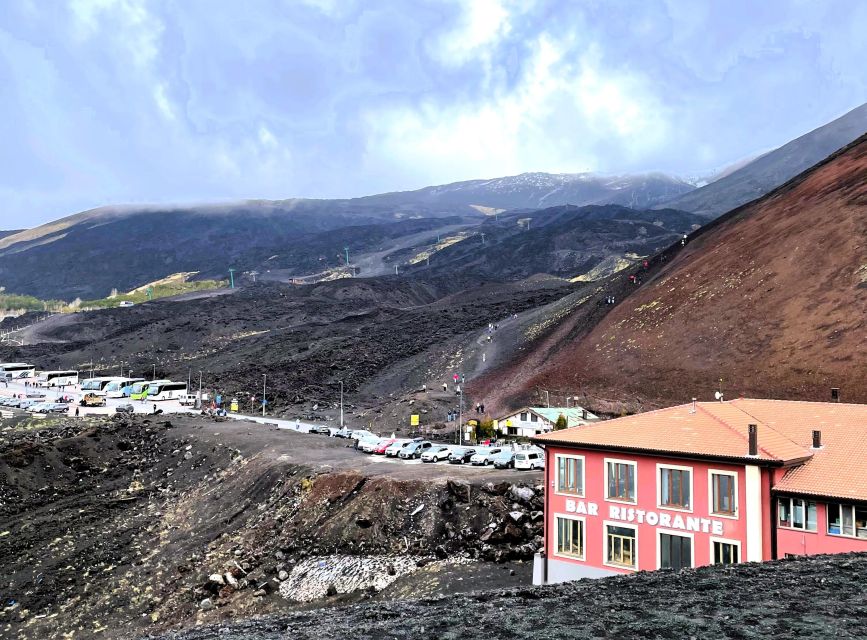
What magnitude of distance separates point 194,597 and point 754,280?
67.5 meters

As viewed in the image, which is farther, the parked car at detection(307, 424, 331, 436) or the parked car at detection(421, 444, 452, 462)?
the parked car at detection(307, 424, 331, 436)

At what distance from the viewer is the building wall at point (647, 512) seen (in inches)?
1043

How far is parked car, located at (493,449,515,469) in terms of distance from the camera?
169ft

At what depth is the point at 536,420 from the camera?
74.1 metres

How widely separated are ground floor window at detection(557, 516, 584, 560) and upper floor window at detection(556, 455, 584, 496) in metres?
1.12

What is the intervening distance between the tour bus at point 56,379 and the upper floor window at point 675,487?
5115 inches

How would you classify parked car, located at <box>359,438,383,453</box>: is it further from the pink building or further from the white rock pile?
the pink building

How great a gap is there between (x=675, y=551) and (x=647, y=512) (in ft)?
5.35

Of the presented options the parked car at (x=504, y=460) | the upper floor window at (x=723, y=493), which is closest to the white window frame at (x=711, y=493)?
the upper floor window at (x=723, y=493)

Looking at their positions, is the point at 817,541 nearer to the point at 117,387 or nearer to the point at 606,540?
the point at 606,540

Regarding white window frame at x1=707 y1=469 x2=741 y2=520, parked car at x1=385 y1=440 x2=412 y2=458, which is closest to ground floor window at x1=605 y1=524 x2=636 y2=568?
white window frame at x1=707 y1=469 x2=741 y2=520

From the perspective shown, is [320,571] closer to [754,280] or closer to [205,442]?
[205,442]

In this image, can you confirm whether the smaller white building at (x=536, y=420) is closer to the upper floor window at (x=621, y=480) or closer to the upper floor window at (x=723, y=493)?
the upper floor window at (x=621, y=480)

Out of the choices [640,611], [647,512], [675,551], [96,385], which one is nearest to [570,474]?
[647,512]
